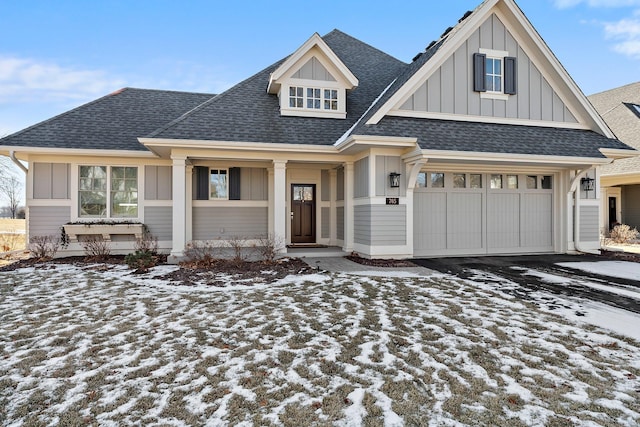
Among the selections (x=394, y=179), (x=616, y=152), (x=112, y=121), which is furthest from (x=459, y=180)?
(x=112, y=121)

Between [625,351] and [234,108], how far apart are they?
30.3 ft

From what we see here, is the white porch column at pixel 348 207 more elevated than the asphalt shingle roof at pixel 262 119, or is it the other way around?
the asphalt shingle roof at pixel 262 119

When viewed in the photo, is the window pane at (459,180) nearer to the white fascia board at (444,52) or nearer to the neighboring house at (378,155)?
the neighboring house at (378,155)

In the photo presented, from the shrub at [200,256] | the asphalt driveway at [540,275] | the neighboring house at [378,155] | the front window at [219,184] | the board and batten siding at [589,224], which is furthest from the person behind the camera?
the front window at [219,184]

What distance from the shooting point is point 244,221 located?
10.8 m

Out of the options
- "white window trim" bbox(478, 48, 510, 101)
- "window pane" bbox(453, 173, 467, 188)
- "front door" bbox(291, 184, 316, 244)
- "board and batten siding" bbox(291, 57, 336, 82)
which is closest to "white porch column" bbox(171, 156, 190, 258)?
"front door" bbox(291, 184, 316, 244)

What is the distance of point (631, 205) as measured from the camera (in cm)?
1580

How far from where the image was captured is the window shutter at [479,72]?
31.1 ft

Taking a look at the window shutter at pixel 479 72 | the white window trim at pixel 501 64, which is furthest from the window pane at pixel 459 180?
the window shutter at pixel 479 72

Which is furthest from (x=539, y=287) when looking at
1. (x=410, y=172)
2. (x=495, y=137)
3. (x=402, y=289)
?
(x=495, y=137)

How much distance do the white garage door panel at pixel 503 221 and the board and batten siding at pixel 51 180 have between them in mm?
11490

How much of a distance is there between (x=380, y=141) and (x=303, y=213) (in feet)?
13.4

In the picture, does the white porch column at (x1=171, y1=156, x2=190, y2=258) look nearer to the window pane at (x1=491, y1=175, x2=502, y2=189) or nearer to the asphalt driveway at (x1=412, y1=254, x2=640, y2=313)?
the asphalt driveway at (x1=412, y1=254, x2=640, y2=313)

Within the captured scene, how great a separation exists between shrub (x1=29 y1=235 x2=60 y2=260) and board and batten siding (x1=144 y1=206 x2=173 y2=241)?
7.33 feet
